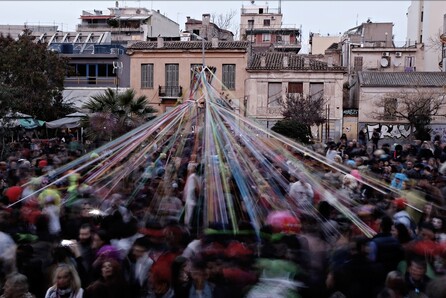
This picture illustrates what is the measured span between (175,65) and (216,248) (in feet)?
84.6

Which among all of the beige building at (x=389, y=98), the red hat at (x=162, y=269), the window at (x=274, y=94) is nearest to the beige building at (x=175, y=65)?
the window at (x=274, y=94)

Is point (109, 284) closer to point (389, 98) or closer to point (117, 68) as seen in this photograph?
point (389, 98)

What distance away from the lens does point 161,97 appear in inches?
1236

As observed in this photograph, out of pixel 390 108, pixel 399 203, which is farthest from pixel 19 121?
pixel 399 203

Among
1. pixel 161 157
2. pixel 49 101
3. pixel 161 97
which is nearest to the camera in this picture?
pixel 161 157

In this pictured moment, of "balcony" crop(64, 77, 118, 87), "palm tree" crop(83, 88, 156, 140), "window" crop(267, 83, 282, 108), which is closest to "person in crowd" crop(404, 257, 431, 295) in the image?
"palm tree" crop(83, 88, 156, 140)

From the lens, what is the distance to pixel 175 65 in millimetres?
31375

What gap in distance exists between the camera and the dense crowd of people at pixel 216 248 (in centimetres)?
550

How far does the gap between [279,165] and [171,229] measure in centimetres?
382

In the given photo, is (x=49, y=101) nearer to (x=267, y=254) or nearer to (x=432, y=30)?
(x=267, y=254)

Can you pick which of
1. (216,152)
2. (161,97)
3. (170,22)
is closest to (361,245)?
(216,152)

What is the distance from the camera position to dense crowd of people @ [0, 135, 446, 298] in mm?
5500

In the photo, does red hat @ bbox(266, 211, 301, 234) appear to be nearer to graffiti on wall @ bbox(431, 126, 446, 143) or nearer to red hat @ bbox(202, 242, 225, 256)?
red hat @ bbox(202, 242, 225, 256)

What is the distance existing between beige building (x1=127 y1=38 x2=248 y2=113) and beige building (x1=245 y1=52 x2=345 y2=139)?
2.47ft
